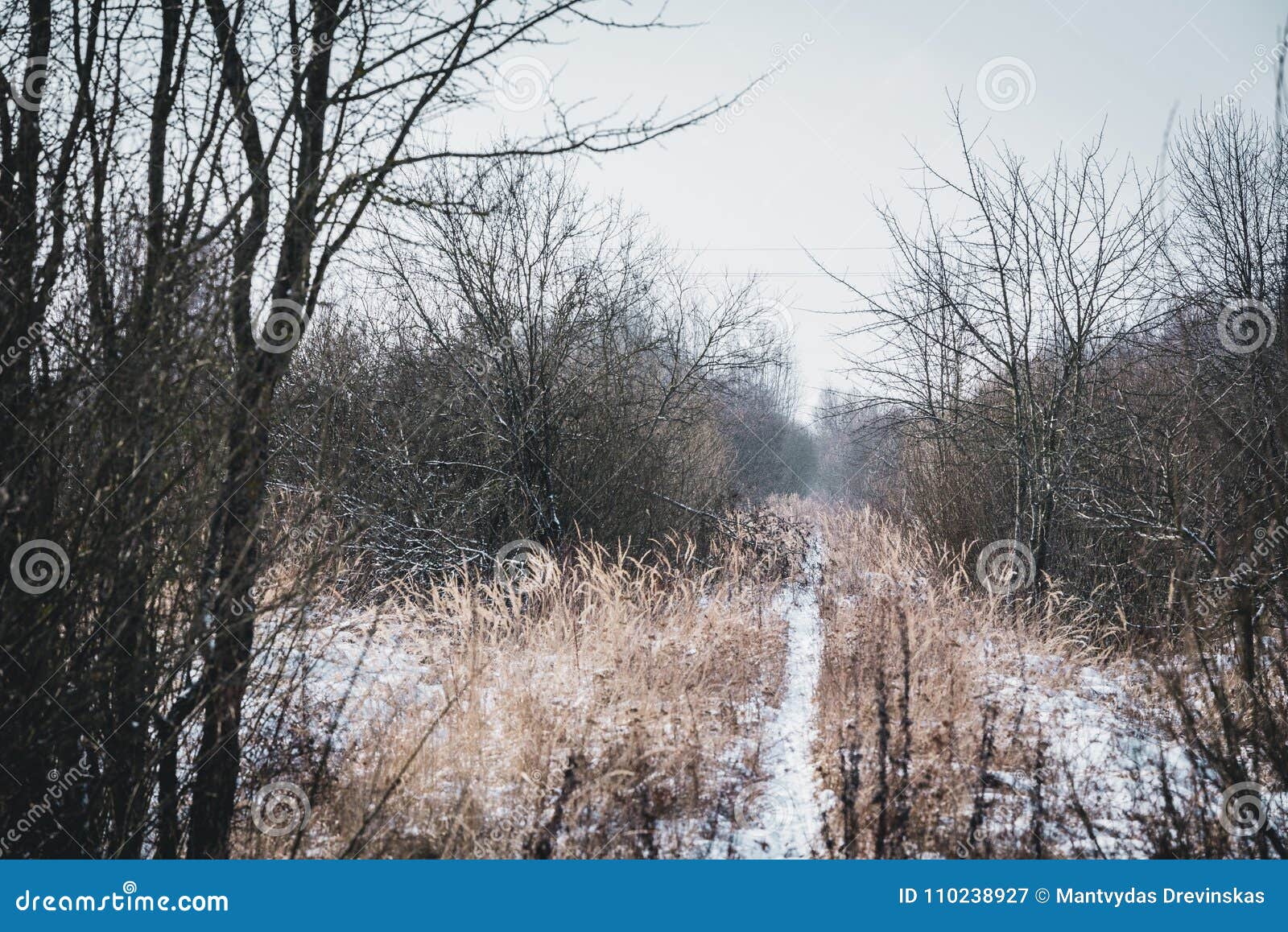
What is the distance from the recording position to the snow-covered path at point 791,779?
310cm

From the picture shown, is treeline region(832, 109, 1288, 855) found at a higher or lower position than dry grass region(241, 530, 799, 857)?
higher

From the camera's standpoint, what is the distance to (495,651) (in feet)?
15.7

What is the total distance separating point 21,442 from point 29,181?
88 cm

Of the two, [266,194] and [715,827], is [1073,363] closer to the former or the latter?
[715,827]

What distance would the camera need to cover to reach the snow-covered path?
310 cm

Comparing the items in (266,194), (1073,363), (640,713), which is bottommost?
(640,713)

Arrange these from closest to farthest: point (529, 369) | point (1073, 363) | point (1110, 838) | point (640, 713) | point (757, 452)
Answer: point (1110, 838) → point (640, 713) → point (1073, 363) → point (529, 369) → point (757, 452)

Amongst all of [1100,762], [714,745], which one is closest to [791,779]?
[714,745]

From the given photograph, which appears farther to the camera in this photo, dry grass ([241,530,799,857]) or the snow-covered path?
the snow-covered path

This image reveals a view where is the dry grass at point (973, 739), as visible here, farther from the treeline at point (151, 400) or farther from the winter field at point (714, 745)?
the treeline at point (151, 400)

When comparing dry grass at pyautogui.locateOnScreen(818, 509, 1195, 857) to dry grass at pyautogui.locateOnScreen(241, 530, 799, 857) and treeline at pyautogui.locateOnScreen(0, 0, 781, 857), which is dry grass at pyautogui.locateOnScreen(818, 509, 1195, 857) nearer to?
dry grass at pyautogui.locateOnScreen(241, 530, 799, 857)

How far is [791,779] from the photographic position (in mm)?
3748

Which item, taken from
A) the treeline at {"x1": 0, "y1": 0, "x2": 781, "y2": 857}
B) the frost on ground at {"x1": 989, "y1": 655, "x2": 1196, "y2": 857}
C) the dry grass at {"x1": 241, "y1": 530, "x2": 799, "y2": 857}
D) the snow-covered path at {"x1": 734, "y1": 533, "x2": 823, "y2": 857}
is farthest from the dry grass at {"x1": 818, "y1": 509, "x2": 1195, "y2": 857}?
the treeline at {"x1": 0, "y1": 0, "x2": 781, "y2": 857}

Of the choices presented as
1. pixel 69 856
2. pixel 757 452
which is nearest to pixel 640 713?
pixel 69 856
